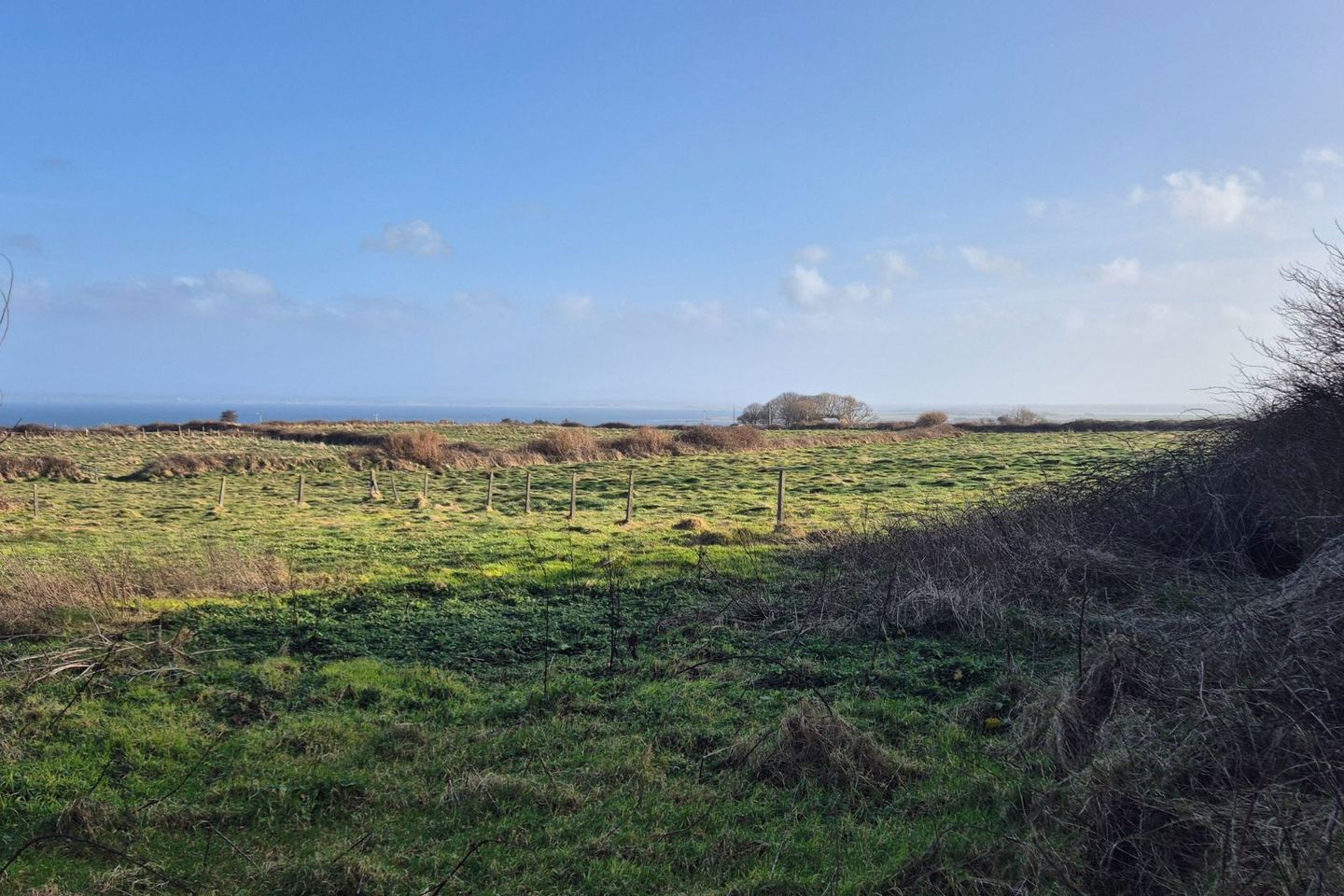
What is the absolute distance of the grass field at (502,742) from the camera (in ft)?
16.1

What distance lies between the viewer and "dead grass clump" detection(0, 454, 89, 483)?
32625mm

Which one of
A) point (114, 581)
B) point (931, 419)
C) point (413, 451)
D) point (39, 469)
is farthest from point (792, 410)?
point (114, 581)

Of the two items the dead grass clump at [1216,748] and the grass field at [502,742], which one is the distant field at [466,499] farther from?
the dead grass clump at [1216,748]

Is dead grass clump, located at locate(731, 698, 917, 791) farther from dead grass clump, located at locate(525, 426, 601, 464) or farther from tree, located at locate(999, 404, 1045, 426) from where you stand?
tree, located at locate(999, 404, 1045, 426)

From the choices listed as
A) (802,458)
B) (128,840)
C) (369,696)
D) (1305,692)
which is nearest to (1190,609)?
(1305,692)

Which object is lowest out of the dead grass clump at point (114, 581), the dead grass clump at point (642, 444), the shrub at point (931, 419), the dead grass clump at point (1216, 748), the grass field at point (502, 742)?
the grass field at point (502, 742)

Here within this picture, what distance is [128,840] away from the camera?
513cm

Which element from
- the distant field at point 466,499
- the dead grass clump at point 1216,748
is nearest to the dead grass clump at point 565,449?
the distant field at point 466,499

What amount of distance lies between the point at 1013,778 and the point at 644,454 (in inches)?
1522

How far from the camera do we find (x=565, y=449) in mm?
42906

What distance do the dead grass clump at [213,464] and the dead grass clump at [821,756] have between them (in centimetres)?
3513

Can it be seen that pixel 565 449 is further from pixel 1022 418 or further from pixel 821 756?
pixel 1022 418

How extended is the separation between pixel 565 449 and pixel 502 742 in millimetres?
36519

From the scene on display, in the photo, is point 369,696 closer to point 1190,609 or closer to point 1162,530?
point 1190,609
